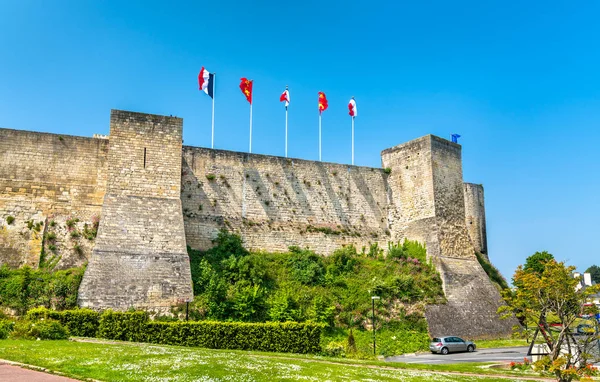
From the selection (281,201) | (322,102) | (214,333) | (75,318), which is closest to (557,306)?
(214,333)

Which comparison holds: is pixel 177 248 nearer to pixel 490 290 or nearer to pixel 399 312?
pixel 399 312

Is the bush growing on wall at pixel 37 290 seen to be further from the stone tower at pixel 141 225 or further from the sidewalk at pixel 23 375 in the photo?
the sidewalk at pixel 23 375

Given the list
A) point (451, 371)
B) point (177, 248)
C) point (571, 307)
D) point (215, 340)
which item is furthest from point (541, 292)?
point (177, 248)

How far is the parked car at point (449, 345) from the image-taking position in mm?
26672

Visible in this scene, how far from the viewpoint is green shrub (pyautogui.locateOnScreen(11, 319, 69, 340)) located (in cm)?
1778

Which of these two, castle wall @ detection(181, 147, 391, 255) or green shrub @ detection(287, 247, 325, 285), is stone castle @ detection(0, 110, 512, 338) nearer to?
castle wall @ detection(181, 147, 391, 255)

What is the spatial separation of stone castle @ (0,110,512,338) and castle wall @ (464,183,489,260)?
856cm

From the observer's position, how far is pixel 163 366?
45.2 ft

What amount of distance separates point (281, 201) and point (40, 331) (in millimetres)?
17156

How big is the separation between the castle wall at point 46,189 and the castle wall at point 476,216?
26.5m

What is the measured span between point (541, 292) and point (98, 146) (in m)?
21.2

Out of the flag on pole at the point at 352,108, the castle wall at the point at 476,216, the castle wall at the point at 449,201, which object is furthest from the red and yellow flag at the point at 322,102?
the castle wall at the point at 476,216

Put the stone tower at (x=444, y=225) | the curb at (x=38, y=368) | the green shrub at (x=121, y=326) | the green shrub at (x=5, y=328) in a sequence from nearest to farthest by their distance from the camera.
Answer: the curb at (x=38, y=368)
the green shrub at (x=5, y=328)
the green shrub at (x=121, y=326)
the stone tower at (x=444, y=225)

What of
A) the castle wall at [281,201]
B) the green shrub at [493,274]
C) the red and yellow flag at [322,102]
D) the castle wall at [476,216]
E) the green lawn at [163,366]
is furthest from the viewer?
the castle wall at [476,216]
